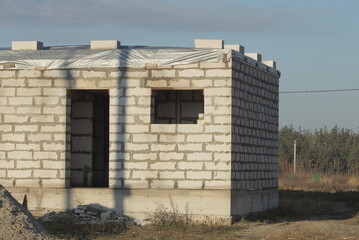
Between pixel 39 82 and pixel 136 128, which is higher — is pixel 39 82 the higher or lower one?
the higher one

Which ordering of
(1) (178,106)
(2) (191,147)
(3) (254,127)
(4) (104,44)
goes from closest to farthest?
(2) (191,147), (4) (104,44), (1) (178,106), (3) (254,127)

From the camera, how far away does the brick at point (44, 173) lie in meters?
20.3

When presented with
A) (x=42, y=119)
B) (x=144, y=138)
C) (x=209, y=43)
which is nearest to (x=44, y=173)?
(x=42, y=119)

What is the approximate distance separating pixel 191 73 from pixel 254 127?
9.77 feet

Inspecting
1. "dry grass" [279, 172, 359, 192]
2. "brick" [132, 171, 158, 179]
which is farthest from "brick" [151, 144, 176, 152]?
"dry grass" [279, 172, 359, 192]

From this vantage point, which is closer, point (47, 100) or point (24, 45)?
point (47, 100)

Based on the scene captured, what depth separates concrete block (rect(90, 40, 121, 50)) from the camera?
21.3 metres

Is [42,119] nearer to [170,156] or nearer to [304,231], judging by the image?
[170,156]

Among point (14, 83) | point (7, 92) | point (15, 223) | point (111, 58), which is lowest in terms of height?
point (15, 223)

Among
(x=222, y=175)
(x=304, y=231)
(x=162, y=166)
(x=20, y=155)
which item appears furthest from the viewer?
(x=20, y=155)

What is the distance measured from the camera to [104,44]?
70.2 ft

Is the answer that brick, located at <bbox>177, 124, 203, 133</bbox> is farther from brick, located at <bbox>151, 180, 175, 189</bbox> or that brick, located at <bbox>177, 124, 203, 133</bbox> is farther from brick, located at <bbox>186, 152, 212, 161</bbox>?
brick, located at <bbox>151, 180, 175, 189</bbox>

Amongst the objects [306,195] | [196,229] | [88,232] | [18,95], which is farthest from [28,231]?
[306,195]

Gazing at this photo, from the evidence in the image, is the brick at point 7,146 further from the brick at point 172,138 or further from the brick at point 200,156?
the brick at point 200,156
